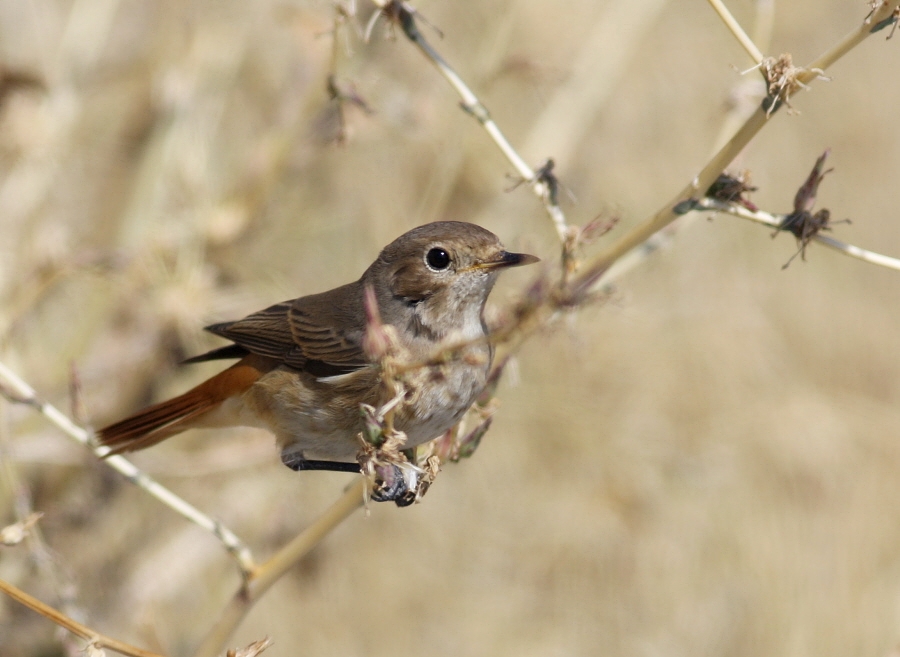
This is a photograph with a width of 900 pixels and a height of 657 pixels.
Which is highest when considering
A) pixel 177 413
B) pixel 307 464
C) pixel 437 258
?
pixel 437 258

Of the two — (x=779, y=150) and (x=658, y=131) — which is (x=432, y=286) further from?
(x=779, y=150)

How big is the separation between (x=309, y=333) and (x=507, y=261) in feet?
2.77

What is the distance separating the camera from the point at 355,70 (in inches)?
181

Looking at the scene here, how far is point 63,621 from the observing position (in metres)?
2.03

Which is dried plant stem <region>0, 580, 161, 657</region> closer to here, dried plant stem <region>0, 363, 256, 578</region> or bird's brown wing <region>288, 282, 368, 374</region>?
dried plant stem <region>0, 363, 256, 578</region>

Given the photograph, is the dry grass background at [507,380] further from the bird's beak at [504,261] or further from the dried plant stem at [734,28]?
the dried plant stem at [734,28]

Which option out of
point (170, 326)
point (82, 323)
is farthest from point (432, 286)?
point (82, 323)

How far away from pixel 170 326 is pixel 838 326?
4554mm

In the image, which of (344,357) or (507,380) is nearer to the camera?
(344,357)

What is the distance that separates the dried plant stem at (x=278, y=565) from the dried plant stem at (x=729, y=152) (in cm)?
81

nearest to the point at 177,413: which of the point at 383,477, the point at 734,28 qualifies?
the point at 383,477

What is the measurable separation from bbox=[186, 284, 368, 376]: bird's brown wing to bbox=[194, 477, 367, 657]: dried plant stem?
2.27 ft

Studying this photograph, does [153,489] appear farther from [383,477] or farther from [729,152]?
[729,152]

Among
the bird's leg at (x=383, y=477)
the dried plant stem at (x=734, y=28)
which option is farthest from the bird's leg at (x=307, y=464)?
the dried plant stem at (x=734, y=28)
